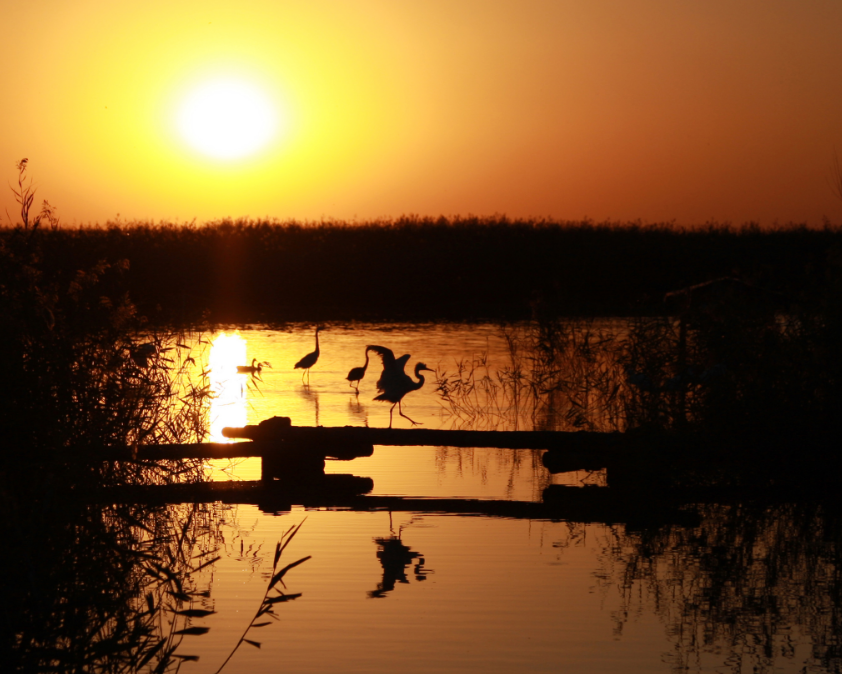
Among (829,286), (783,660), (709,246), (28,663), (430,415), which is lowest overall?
(783,660)

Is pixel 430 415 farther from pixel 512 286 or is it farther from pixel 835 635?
pixel 512 286

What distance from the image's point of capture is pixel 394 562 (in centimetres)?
689

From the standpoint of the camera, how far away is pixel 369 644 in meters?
5.37

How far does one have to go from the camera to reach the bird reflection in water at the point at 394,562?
6.35 m

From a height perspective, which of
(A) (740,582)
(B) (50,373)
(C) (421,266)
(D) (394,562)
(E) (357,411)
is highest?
(C) (421,266)

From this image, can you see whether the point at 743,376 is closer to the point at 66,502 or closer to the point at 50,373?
the point at 50,373

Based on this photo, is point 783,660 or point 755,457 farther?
point 755,457

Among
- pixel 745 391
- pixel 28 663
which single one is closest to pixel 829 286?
pixel 745 391

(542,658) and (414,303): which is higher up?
(414,303)

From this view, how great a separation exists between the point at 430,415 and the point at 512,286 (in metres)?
31.3

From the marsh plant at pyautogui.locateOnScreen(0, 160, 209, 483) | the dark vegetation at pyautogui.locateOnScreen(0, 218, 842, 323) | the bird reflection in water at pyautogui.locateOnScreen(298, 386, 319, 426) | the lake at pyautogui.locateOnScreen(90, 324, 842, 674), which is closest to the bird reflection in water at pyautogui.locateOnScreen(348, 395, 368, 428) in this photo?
the bird reflection in water at pyautogui.locateOnScreen(298, 386, 319, 426)

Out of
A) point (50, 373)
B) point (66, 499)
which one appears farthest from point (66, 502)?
point (50, 373)

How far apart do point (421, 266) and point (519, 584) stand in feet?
129

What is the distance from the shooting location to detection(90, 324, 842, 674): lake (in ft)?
17.3
